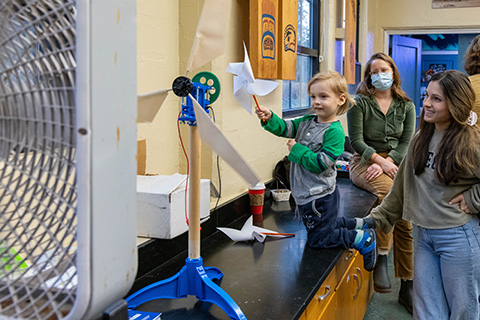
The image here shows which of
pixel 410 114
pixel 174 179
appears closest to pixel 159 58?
pixel 174 179

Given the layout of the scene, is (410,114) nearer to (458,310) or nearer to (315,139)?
(315,139)

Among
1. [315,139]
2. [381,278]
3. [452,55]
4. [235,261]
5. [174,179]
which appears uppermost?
[452,55]

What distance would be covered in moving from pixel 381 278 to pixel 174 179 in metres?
1.69

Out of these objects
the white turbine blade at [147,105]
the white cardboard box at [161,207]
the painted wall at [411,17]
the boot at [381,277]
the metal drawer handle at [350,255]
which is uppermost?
the painted wall at [411,17]

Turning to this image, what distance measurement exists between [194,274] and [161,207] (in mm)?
367

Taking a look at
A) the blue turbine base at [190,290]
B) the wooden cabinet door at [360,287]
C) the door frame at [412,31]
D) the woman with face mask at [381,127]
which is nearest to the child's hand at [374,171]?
the woman with face mask at [381,127]

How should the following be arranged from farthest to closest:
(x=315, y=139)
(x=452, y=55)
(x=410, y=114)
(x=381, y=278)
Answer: (x=452, y=55), (x=410, y=114), (x=381, y=278), (x=315, y=139)

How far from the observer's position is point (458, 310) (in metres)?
2.10

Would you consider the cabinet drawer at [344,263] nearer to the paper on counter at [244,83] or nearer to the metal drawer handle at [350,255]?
the metal drawer handle at [350,255]

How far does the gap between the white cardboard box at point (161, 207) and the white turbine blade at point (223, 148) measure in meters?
0.88

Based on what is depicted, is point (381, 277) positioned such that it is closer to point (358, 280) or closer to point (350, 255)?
point (358, 280)

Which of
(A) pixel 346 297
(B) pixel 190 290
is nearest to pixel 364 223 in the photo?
(A) pixel 346 297

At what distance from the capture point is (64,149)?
0.49 m

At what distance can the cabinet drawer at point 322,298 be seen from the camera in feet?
6.08
